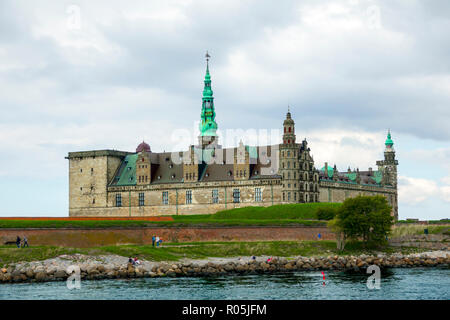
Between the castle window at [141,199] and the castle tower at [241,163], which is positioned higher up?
the castle tower at [241,163]

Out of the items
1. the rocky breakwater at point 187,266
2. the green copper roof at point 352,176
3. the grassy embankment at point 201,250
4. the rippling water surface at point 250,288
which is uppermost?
the green copper roof at point 352,176

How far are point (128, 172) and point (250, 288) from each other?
7618 centimetres

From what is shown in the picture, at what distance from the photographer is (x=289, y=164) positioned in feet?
355

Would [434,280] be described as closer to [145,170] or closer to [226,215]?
[226,215]

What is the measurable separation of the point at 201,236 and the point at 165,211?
3714cm

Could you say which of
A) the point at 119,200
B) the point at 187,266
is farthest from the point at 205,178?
the point at 187,266

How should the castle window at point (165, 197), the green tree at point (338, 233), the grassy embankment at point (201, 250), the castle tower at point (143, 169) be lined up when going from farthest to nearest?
the castle tower at point (143, 169), the castle window at point (165, 197), the green tree at point (338, 233), the grassy embankment at point (201, 250)

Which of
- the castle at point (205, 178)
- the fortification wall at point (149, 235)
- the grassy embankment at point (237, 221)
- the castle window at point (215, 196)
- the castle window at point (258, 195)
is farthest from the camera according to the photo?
the castle window at point (215, 196)

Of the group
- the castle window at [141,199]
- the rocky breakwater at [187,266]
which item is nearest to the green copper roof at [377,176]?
the castle window at [141,199]

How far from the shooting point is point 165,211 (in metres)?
119

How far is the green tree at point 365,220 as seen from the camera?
249 ft

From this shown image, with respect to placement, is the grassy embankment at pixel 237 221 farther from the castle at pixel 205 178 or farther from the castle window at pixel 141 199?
the castle window at pixel 141 199

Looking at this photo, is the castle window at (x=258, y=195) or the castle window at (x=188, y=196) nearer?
the castle window at (x=258, y=195)

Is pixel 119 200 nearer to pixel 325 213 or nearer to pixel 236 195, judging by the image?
pixel 236 195
